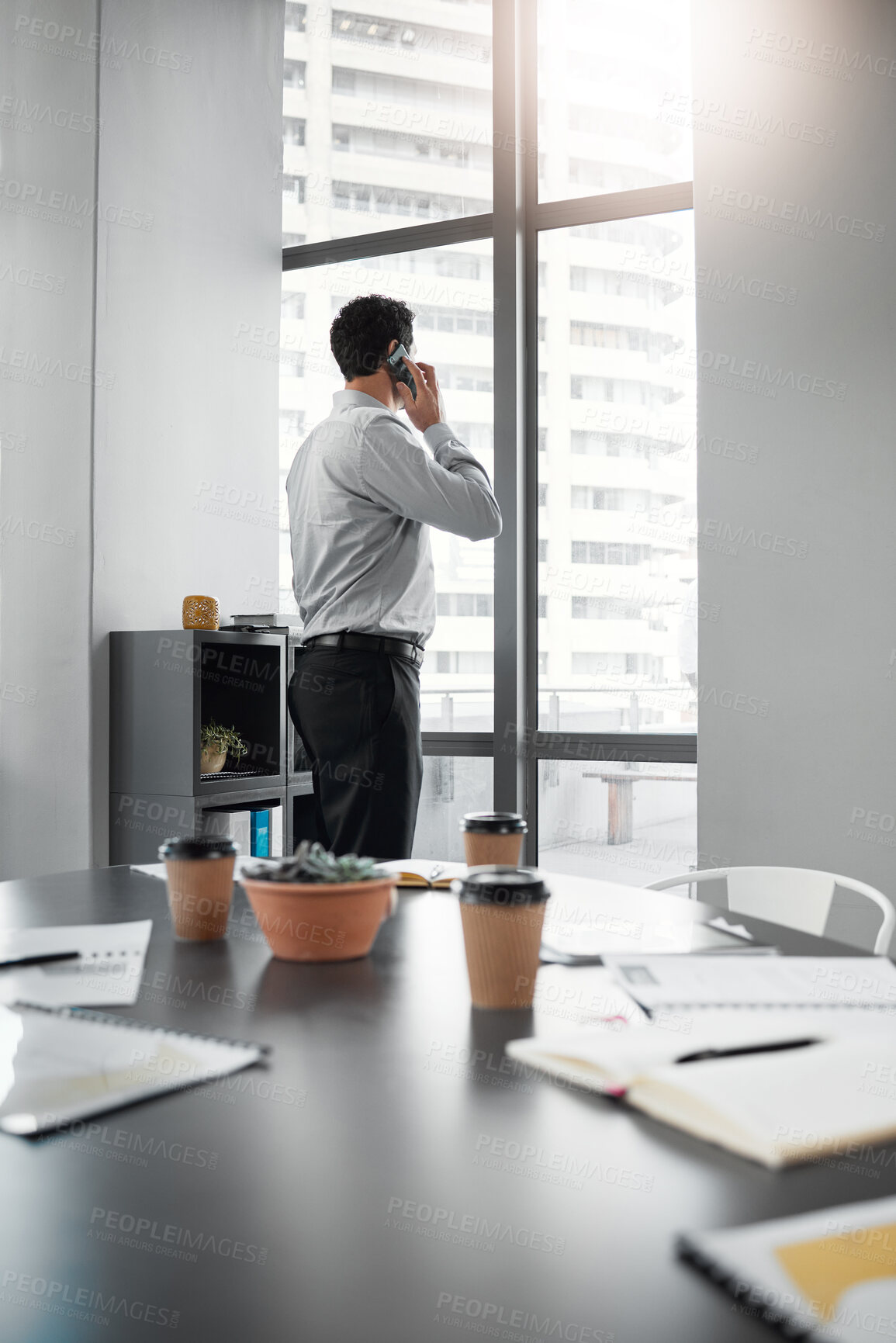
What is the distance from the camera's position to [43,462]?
10.7 feet

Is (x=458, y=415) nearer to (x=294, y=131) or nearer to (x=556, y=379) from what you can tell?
(x=556, y=379)

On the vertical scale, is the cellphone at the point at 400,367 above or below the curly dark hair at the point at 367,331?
below

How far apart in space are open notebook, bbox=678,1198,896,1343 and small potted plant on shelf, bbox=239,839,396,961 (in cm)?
59

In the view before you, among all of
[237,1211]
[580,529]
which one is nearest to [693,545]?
[580,529]

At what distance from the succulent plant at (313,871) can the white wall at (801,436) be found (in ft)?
7.55

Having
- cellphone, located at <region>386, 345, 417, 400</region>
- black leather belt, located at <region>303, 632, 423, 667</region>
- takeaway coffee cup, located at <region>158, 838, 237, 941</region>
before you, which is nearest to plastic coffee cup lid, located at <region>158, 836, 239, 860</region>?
takeaway coffee cup, located at <region>158, 838, 237, 941</region>

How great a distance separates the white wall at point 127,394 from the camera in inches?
128

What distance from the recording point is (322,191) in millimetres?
4289

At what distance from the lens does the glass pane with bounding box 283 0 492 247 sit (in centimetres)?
407

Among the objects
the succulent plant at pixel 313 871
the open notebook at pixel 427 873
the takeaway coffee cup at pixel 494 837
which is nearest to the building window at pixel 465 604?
the open notebook at pixel 427 873

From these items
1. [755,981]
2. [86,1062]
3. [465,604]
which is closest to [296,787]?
[465,604]

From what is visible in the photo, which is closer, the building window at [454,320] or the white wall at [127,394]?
the white wall at [127,394]

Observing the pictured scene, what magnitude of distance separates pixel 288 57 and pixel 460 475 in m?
2.80

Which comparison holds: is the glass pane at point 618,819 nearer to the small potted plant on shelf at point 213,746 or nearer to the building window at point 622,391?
the small potted plant on shelf at point 213,746
